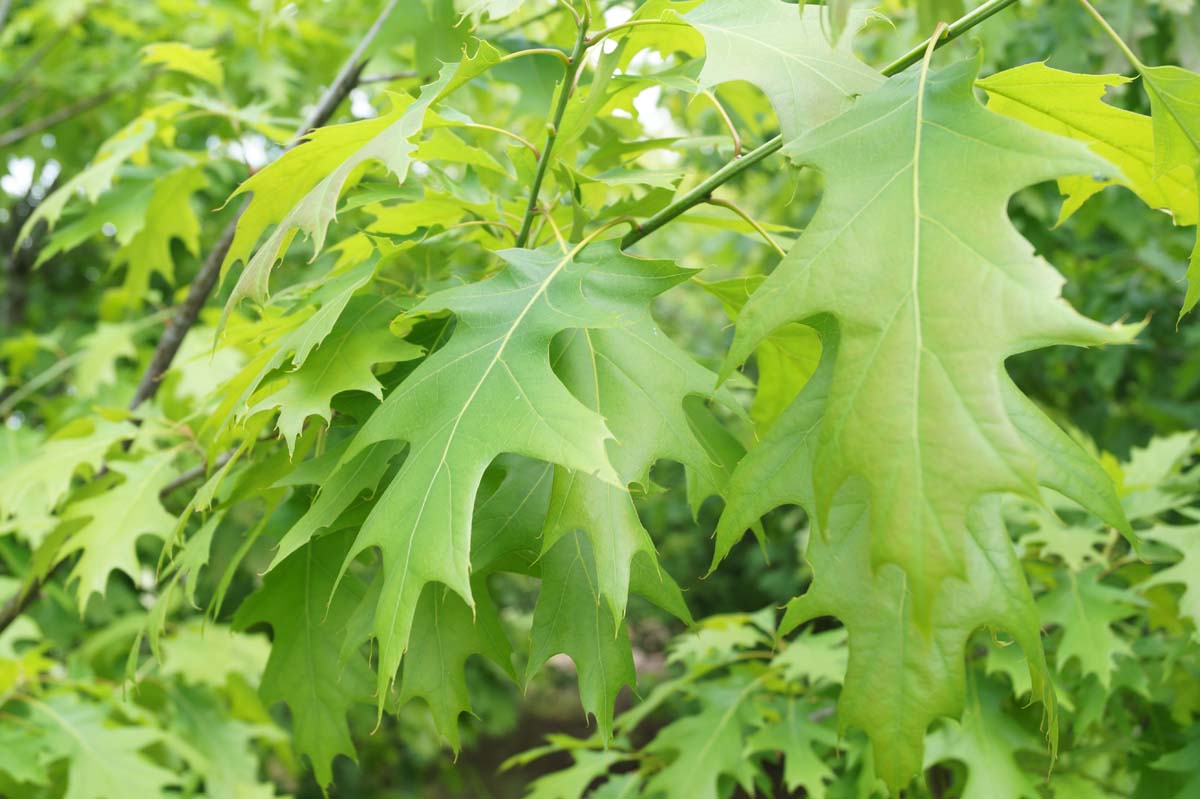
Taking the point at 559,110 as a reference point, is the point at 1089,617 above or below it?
below

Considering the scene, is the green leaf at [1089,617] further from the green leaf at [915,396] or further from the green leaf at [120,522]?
the green leaf at [120,522]

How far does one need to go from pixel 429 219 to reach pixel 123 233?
1179 millimetres

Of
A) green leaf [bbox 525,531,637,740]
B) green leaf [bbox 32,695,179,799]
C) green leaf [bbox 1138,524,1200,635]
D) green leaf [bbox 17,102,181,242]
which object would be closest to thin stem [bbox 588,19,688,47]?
green leaf [bbox 525,531,637,740]

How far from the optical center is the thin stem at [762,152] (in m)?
0.93

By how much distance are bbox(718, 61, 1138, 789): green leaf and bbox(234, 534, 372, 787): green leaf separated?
1.94 feet

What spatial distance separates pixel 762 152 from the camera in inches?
38.2

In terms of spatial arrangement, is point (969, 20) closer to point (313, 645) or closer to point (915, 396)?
point (915, 396)

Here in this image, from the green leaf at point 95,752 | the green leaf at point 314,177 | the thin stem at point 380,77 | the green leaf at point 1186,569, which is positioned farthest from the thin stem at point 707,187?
the green leaf at point 95,752

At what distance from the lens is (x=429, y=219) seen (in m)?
1.27

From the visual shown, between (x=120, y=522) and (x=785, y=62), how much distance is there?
1.26 m

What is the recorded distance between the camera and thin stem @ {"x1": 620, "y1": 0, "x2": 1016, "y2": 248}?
0.93m

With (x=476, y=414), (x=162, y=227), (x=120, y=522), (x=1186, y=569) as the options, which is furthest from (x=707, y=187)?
(x=162, y=227)

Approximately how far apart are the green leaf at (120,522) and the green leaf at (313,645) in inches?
16.5

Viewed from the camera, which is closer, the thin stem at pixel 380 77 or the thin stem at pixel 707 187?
the thin stem at pixel 707 187
